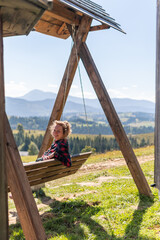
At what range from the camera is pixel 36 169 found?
391 cm

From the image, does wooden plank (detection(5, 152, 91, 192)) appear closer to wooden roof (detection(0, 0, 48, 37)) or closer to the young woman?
the young woman

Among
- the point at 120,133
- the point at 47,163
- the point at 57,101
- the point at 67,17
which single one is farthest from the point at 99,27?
the point at 47,163

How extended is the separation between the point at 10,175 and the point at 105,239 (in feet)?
5.21

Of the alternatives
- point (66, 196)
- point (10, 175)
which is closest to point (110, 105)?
point (66, 196)

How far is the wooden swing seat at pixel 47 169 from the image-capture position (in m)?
3.83

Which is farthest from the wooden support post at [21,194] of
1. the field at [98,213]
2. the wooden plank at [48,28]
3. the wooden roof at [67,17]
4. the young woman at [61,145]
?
the wooden plank at [48,28]

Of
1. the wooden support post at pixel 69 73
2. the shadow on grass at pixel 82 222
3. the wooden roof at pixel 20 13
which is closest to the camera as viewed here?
the wooden roof at pixel 20 13

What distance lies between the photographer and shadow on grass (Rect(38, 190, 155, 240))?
11.8 ft

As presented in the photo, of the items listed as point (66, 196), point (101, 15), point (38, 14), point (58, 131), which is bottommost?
point (66, 196)

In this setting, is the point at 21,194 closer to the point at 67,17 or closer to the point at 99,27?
the point at 67,17

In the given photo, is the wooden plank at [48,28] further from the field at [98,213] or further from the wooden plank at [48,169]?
the field at [98,213]

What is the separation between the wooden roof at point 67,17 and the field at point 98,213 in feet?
11.2

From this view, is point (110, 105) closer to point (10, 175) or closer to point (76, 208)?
point (76, 208)

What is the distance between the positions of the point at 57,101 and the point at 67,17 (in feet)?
5.68
